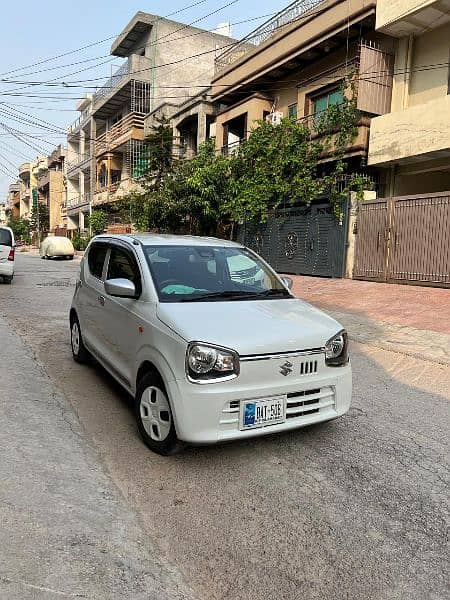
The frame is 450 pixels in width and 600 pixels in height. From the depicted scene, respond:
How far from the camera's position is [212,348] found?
3.31 meters

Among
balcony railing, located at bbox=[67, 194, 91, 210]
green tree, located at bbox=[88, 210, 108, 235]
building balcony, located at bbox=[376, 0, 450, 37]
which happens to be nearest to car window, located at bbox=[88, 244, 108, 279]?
building balcony, located at bbox=[376, 0, 450, 37]

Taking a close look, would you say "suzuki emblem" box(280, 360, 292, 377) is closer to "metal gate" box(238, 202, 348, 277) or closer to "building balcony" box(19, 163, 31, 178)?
"metal gate" box(238, 202, 348, 277)

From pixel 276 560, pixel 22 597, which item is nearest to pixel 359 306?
pixel 276 560

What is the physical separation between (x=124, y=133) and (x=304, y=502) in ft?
116

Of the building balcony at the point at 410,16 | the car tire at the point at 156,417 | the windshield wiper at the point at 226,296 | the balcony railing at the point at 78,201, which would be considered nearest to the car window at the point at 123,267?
the windshield wiper at the point at 226,296

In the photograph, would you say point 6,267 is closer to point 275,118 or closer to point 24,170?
point 275,118

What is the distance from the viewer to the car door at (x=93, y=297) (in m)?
5.16

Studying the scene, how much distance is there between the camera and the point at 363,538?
2725 millimetres

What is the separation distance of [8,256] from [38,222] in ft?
169

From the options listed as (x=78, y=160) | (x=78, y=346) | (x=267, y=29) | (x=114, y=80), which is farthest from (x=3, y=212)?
(x=78, y=346)

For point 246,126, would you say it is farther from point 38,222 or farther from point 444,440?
point 38,222

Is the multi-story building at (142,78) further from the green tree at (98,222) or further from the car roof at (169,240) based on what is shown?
the car roof at (169,240)

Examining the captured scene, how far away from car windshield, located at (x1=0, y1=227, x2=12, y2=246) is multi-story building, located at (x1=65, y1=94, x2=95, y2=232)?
29746 mm

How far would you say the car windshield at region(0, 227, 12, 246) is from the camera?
589 inches
